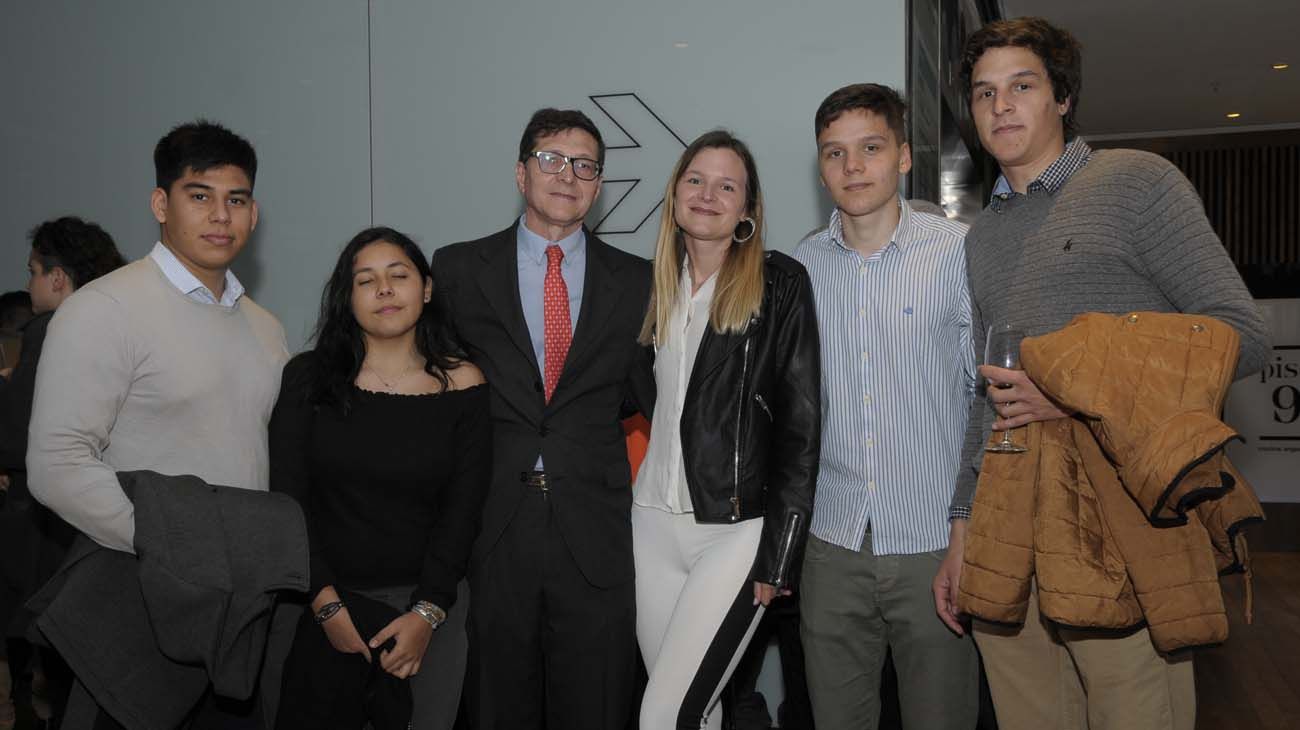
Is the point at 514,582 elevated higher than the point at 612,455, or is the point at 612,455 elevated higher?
the point at 612,455

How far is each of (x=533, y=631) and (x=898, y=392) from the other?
3.70 feet

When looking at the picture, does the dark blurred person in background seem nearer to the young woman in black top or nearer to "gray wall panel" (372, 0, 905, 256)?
the young woman in black top

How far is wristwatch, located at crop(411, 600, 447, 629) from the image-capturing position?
8.45 ft

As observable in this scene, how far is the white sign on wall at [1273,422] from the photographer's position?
31.0ft

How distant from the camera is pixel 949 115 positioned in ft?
17.6

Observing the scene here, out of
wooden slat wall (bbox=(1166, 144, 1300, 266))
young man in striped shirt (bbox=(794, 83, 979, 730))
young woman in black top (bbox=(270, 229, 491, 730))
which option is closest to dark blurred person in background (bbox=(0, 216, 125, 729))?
young woman in black top (bbox=(270, 229, 491, 730))

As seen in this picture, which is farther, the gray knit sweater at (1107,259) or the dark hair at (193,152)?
the dark hair at (193,152)

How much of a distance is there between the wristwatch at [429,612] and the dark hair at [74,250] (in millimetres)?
2298

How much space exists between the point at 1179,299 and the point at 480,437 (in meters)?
1.65

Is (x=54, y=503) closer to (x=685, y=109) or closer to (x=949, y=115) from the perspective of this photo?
(x=685, y=109)

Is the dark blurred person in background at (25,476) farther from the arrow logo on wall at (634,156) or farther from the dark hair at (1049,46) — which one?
the dark hair at (1049,46)

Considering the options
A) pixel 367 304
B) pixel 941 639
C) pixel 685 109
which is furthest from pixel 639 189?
pixel 941 639

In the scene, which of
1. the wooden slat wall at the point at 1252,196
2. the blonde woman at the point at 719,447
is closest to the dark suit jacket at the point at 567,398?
the blonde woman at the point at 719,447

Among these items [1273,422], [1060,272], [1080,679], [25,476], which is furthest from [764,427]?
[1273,422]
